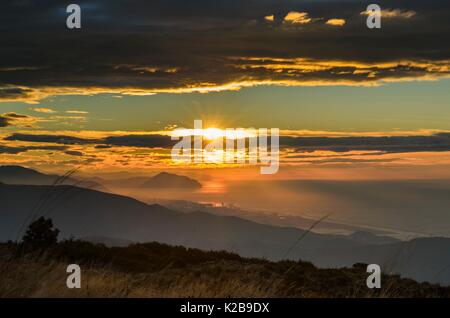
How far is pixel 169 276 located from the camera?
18141 millimetres

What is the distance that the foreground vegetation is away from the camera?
12.0 metres

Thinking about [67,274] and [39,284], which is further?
[67,274]

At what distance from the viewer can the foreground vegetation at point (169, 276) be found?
1197 centimetres

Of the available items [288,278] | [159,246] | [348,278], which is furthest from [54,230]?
[348,278]
